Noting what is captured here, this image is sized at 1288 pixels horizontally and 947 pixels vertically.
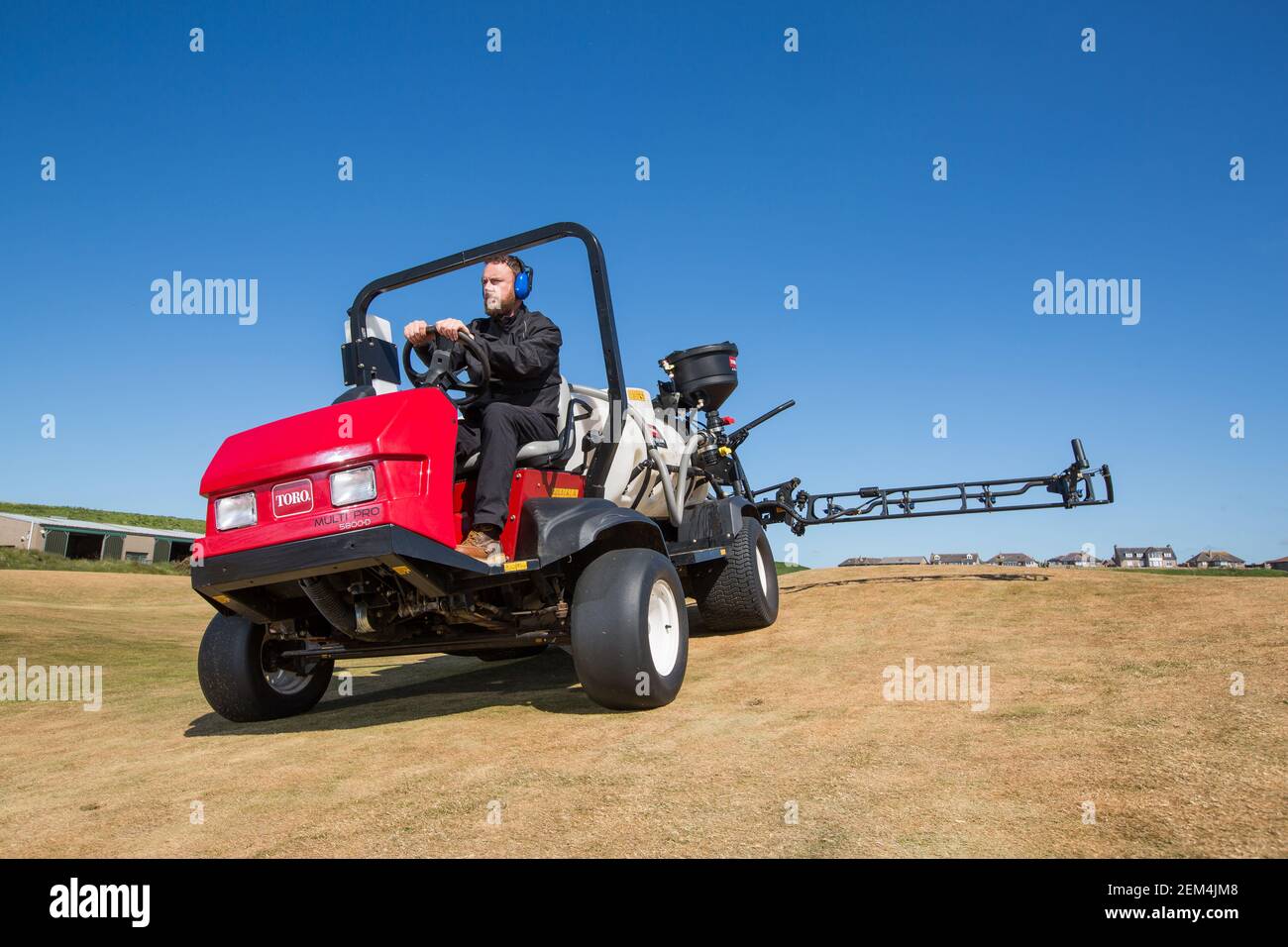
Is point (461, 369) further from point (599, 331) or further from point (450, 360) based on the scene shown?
point (599, 331)

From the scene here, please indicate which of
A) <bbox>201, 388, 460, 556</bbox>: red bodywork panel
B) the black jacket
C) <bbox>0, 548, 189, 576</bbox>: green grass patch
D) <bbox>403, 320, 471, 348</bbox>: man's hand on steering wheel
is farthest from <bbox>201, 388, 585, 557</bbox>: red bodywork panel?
<bbox>0, 548, 189, 576</bbox>: green grass patch

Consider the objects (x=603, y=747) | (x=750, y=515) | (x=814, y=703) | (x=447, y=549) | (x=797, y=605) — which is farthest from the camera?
(x=797, y=605)

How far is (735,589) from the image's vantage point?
804 centimetres

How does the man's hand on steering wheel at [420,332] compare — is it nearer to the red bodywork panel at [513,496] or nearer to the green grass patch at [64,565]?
the red bodywork panel at [513,496]

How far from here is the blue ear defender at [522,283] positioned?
543 cm

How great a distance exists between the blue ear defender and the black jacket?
92 mm

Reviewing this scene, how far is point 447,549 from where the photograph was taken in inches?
167

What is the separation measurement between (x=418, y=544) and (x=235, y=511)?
1094mm

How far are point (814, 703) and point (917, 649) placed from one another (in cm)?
185

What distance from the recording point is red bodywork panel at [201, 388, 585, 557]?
13.5 ft

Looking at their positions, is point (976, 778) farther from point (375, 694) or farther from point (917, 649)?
point (375, 694)

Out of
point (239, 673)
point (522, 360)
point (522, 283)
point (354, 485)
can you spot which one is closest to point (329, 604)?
point (354, 485)

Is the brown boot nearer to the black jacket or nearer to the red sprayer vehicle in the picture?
the red sprayer vehicle
